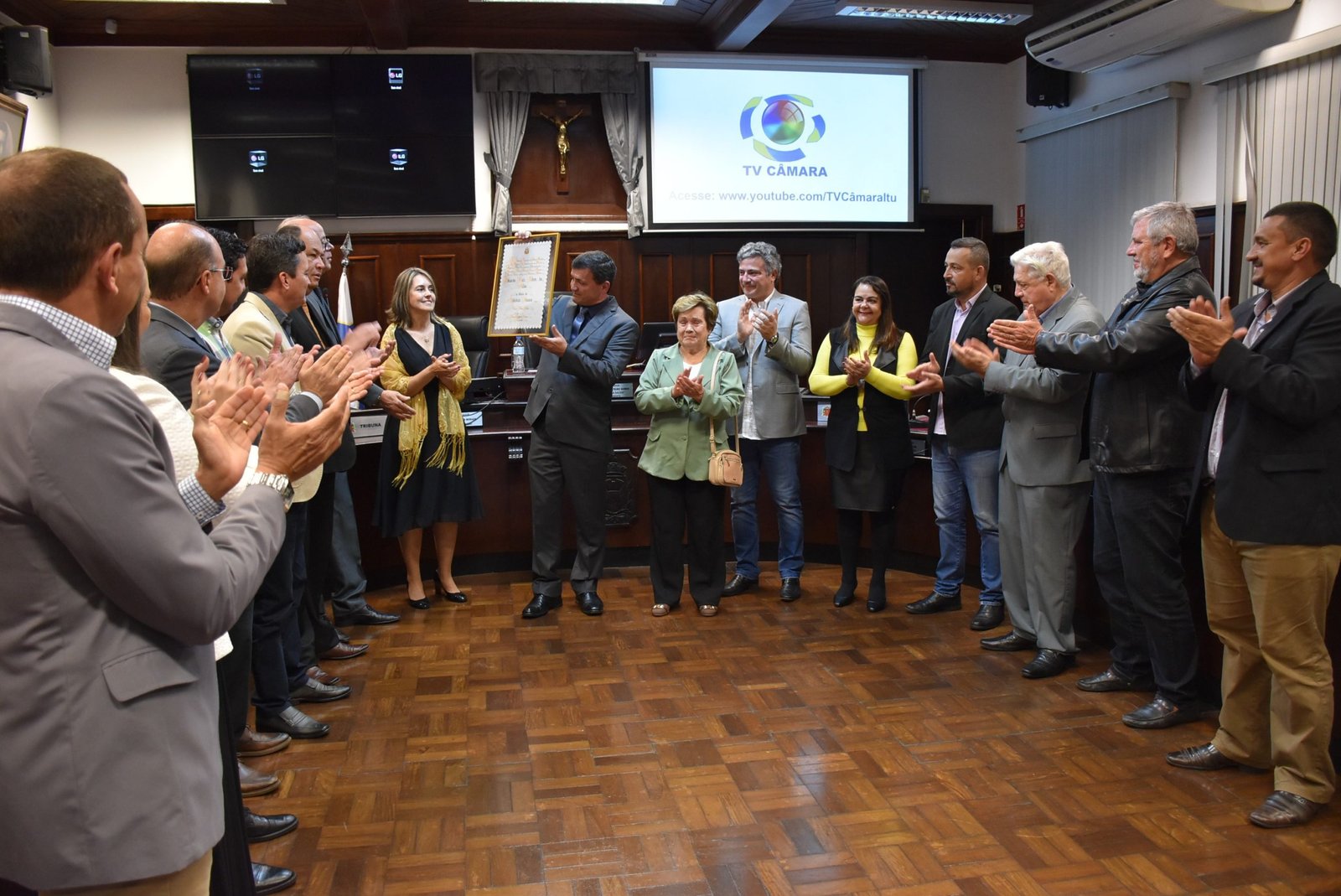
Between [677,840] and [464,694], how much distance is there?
4.49 ft

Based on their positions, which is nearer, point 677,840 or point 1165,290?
point 677,840

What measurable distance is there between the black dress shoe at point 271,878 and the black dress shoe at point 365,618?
222 cm

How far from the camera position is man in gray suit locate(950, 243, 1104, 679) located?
12.5 feet

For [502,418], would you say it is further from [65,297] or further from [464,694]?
[65,297]

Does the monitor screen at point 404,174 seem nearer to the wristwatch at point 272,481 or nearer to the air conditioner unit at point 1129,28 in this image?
the air conditioner unit at point 1129,28

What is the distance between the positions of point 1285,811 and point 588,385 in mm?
3075

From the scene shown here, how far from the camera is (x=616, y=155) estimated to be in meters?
8.02

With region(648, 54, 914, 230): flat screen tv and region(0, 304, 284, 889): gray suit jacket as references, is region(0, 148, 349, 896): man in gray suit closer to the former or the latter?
region(0, 304, 284, 889): gray suit jacket

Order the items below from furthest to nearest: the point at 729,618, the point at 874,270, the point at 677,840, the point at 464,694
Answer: the point at 874,270, the point at 729,618, the point at 464,694, the point at 677,840

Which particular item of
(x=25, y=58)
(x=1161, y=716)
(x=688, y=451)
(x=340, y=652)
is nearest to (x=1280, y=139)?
(x=688, y=451)

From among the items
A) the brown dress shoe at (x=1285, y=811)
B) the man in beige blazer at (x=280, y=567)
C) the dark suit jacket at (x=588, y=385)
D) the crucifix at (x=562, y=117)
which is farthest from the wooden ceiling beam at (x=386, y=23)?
the brown dress shoe at (x=1285, y=811)

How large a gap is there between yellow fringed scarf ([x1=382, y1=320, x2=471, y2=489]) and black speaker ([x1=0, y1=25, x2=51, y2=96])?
315 cm

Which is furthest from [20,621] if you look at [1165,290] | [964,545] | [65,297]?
[964,545]

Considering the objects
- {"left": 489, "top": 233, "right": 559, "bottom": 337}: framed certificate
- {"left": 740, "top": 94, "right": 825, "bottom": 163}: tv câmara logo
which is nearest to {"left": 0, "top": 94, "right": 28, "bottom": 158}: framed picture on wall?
{"left": 489, "top": 233, "right": 559, "bottom": 337}: framed certificate
